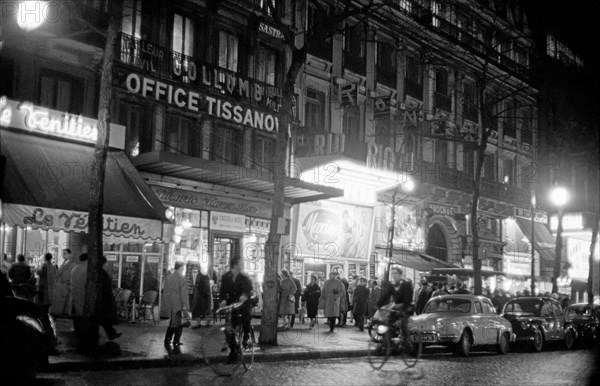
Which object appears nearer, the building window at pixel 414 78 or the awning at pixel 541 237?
the building window at pixel 414 78

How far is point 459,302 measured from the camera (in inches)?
800

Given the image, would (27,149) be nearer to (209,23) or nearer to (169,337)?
(169,337)

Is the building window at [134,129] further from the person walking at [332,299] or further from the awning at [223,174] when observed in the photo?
the person walking at [332,299]

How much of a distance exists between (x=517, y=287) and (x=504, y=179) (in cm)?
631

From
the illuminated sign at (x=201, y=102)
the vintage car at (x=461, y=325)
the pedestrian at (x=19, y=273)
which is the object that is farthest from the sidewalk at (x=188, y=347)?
the illuminated sign at (x=201, y=102)

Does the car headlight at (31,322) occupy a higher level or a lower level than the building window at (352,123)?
lower

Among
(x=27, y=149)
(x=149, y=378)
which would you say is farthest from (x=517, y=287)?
(x=149, y=378)

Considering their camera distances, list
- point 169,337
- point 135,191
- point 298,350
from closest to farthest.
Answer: point 169,337 → point 298,350 → point 135,191

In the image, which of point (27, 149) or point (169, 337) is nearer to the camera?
point (169, 337)

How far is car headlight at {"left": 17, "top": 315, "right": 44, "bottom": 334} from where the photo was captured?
8.44 meters

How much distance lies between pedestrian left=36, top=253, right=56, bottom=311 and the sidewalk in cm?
79

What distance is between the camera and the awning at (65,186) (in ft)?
60.6

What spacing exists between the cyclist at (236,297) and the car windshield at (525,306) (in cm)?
1179

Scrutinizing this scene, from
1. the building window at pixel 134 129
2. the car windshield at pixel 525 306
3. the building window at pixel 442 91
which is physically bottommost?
the car windshield at pixel 525 306
